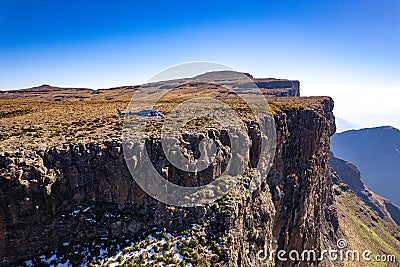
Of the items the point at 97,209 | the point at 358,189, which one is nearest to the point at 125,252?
the point at 97,209

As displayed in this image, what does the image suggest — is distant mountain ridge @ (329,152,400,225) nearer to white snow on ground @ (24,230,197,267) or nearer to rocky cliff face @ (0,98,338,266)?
rocky cliff face @ (0,98,338,266)

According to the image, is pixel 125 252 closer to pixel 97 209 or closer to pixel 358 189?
pixel 97 209

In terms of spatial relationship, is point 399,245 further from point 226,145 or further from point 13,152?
point 13,152

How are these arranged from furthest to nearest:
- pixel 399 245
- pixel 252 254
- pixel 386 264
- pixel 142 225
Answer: pixel 399 245 < pixel 386 264 < pixel 252 254 < pixel 142 225

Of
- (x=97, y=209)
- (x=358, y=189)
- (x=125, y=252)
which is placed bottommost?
(x=358, y=189)

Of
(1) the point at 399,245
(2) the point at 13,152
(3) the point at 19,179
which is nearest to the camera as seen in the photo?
(3) the point at 19,179

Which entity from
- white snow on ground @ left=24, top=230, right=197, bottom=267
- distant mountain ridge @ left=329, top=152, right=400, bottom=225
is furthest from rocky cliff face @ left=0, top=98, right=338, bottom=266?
distant mountain ridge @ left=329, top=152, right=400, bottom=225

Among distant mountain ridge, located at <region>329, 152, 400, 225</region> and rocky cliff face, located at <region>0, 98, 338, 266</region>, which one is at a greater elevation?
rocky cliff face, located at <region>0, 98, 338, 266</region>

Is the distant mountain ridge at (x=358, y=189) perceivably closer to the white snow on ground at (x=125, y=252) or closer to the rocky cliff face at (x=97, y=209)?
the rocky cliff face at (x=97, y=209)

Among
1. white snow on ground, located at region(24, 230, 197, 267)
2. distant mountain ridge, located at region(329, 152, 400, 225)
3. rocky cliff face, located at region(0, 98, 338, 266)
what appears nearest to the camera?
rocky cliff face, located at region(0, 98, 338, 266)

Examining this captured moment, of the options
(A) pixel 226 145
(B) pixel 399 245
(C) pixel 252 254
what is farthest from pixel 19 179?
(B) pixel 399 245

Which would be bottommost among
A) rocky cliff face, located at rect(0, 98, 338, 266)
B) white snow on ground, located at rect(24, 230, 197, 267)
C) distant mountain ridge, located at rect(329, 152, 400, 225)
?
distant mountain ridge, located at rect(329, 152, 400, 225)
